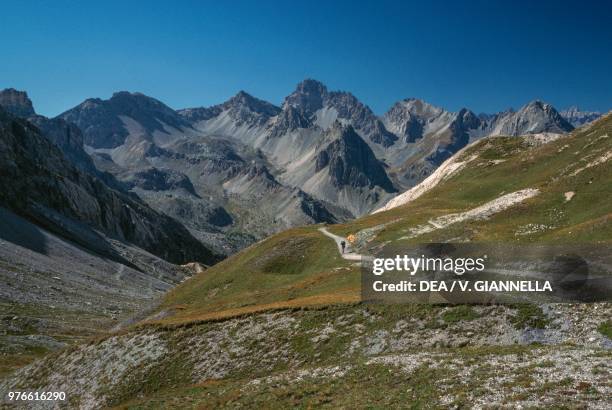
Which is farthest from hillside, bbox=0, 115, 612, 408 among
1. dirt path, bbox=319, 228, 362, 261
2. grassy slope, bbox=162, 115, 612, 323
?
dirt path, bbox=319, 228, 362, 261

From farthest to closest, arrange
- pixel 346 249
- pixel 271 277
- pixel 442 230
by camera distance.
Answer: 1. pixel 346 249
2. pixel 271 277
3. pixel 442 230

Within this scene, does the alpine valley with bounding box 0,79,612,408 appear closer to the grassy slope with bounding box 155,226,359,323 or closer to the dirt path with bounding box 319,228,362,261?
the grassy slope with bounding box 155,226,359,323

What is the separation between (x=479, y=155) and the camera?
120 m

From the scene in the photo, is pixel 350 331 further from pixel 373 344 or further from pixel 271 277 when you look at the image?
pixel 271 277

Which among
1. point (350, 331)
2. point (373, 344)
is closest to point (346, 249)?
point (350, 331)

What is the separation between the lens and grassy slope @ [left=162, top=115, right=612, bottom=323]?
54.4 metres

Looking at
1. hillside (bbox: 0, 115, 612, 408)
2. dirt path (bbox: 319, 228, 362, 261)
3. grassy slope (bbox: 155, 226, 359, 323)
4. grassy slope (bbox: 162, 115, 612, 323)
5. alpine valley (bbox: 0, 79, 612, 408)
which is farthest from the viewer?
dirt path (bbox: 319, 228, 362, 261)

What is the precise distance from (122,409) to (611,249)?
39938 millimetres

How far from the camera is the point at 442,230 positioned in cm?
6875

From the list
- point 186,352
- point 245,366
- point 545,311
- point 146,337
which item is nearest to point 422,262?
point 545,311

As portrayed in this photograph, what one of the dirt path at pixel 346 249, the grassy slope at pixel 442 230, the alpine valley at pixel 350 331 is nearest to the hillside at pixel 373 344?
the alpine valley at pixel 350 331

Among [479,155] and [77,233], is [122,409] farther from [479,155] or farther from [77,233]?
[77,233]

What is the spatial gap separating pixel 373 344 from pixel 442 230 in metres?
38.3

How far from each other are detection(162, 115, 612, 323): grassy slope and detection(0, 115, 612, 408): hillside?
37 cm
